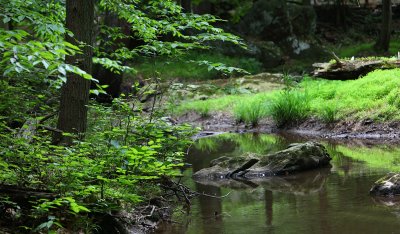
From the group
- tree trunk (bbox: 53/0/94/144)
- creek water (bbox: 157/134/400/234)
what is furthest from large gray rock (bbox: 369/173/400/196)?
tree trunk (bbox: 53/0/94/144)

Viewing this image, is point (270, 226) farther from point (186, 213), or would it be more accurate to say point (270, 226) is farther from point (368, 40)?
point (368, 40)

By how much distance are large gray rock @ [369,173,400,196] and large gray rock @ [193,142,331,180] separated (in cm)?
197

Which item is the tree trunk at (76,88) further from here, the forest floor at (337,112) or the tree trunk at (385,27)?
the tree trunk at (385,27)

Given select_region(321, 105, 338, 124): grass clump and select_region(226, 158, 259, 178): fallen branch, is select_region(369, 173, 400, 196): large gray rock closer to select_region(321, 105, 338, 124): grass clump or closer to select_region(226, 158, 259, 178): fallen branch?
select_region(226, 158, 259, 178): fallen branch

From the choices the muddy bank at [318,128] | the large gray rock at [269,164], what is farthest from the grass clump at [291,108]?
the large gray rock at [269,164]

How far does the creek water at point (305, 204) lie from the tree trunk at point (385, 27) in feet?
54.6

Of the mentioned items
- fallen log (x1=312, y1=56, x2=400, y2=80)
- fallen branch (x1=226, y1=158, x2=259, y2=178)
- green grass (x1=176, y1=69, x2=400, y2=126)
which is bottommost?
fallen branch (x1=226, y1=158, x2=259, y2=178)

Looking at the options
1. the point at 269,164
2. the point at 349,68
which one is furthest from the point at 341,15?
the point at 269,164

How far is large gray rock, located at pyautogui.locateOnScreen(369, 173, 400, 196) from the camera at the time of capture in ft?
19.1

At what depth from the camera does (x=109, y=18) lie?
1510 cm

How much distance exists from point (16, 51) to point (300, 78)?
629 inches

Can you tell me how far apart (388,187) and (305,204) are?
977mm

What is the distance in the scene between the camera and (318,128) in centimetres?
1260

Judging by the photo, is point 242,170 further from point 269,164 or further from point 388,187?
point 388,187
